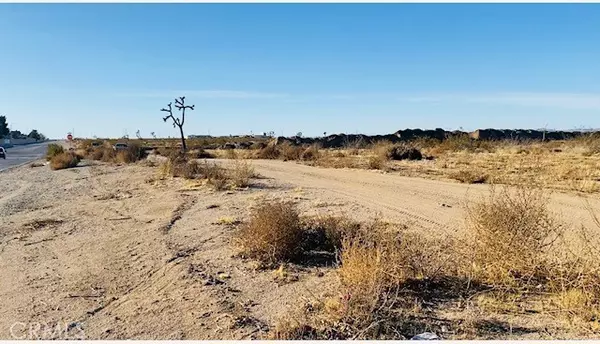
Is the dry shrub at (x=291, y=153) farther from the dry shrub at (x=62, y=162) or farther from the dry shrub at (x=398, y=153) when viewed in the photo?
the dry shrub at (x=62, y=162)

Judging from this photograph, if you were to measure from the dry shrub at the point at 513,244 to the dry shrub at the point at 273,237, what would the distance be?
2660mm

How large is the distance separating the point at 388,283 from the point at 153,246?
18.2 ft

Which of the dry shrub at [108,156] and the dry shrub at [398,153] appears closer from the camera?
the dry shrub at [398,153]

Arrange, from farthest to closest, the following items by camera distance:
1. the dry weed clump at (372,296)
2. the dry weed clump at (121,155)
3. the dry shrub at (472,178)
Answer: the dry weed clump at (121,155), the dry shrub at (472,178), the dry weed clump at (372,296)

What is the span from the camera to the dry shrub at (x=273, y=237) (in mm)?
7973

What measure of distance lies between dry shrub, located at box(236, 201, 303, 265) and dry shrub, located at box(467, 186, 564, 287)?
2.66 metres

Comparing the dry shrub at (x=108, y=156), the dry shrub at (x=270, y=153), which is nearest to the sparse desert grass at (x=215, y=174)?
the dry shrub at (x=270, y=153)

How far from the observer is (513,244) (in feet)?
20.8

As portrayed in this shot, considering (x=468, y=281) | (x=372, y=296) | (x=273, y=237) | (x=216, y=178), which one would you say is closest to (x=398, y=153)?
(x=216, y=178)

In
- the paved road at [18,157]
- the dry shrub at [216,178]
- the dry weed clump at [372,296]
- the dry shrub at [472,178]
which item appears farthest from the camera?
the paved road at [18,157]

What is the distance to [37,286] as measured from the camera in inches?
307

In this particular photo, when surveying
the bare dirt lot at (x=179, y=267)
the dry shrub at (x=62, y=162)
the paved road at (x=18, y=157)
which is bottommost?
the paved road at (x=18, y=157)

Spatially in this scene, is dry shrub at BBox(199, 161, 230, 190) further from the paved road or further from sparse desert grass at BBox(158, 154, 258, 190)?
the paved road

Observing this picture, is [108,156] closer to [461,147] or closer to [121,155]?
[121,155]
